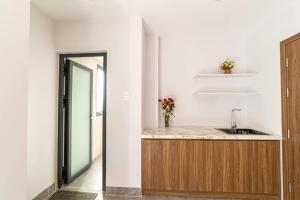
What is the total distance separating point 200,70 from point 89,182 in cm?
282

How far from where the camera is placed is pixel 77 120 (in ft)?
10.6

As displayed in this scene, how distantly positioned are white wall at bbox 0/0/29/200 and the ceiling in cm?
159

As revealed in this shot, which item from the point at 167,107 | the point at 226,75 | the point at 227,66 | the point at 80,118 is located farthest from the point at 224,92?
the point at 80,118

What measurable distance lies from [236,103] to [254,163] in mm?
1158

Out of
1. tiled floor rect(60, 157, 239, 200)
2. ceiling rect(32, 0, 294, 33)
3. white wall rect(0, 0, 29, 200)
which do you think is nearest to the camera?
white wall rect(0, 0, 29, 200)

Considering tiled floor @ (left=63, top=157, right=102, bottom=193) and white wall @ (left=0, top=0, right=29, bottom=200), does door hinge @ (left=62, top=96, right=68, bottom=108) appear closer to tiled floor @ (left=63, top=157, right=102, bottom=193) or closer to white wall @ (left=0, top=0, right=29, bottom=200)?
tiled floor @ (left=63, top=157, right=102, bottom=193)

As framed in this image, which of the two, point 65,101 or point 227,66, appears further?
point 227,66

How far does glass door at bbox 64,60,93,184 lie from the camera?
2949mm

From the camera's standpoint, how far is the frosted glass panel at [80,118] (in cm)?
310

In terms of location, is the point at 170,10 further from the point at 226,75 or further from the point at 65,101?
the point at 65,101

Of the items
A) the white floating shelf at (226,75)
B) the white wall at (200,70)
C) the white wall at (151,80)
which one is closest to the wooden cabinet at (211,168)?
the white wall at (151,80)

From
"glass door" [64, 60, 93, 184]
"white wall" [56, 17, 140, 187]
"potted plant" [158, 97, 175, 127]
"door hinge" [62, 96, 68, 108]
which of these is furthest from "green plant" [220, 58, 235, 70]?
"door hinge" [62, 96, 68, 108]

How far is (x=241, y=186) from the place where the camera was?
7.97 feet

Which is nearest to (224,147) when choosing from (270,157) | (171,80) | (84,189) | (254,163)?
(254,163)
